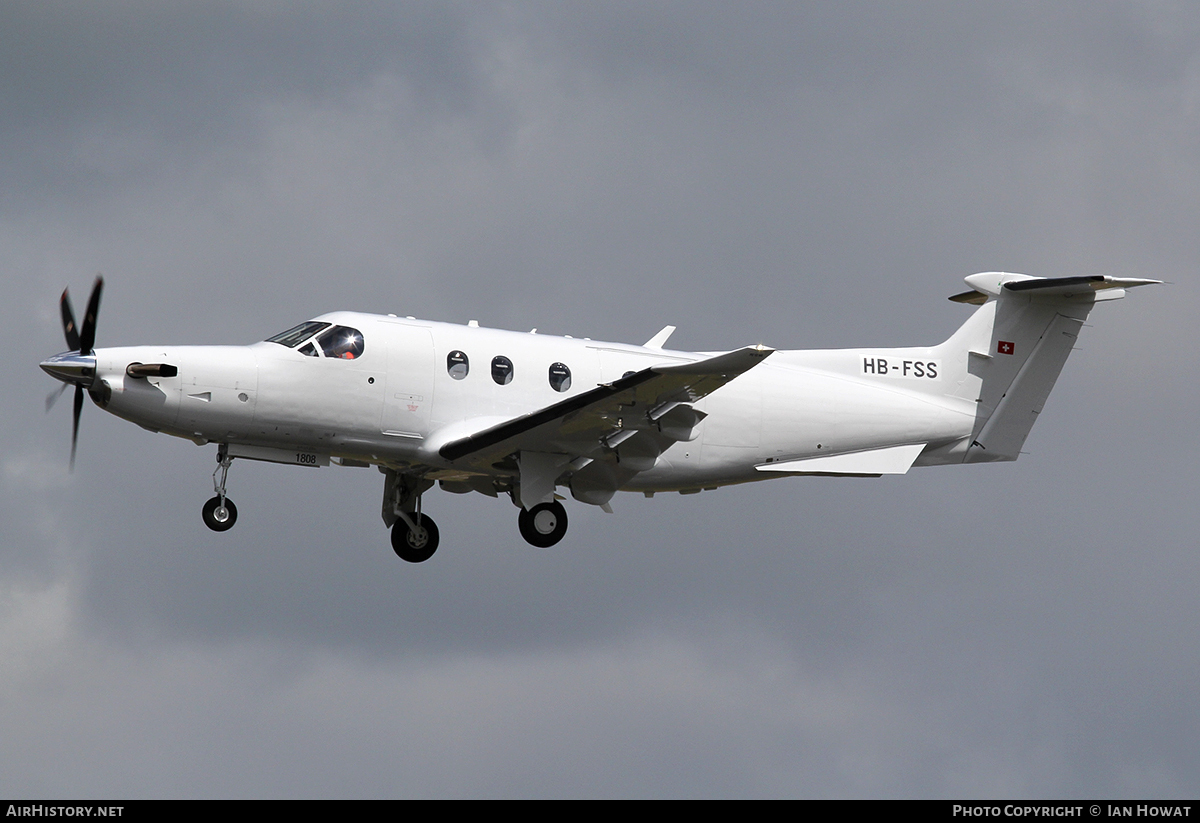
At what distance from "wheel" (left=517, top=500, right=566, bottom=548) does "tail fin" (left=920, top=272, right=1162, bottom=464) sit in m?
7.13

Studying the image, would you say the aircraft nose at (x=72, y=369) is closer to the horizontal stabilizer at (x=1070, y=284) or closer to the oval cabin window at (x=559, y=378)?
the oval cabin window at (x=559, y=378)

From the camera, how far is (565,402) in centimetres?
2456

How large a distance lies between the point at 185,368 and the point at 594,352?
22.0 feet

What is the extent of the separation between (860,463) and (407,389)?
26.7 feet

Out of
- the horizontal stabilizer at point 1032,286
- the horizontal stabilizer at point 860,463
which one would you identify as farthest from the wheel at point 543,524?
the horizontal stabilizer at point 1032,286

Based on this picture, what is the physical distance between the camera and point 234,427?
83.0 ft

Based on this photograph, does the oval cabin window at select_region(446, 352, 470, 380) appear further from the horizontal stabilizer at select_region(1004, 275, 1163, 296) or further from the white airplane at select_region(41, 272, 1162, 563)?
the horizontal stabilizer at select_region(1004, 275, 1163, 296)

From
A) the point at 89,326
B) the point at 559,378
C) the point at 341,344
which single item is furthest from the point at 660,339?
the point at 89,326

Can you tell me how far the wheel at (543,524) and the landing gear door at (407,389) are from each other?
2397 millimetres

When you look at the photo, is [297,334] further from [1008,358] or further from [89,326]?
[1008,358]

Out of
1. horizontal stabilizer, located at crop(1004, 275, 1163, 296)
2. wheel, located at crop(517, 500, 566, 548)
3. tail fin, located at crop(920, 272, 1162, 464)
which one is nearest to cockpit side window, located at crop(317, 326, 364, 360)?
wheel, located at crop(517, 500, 566, 548)
